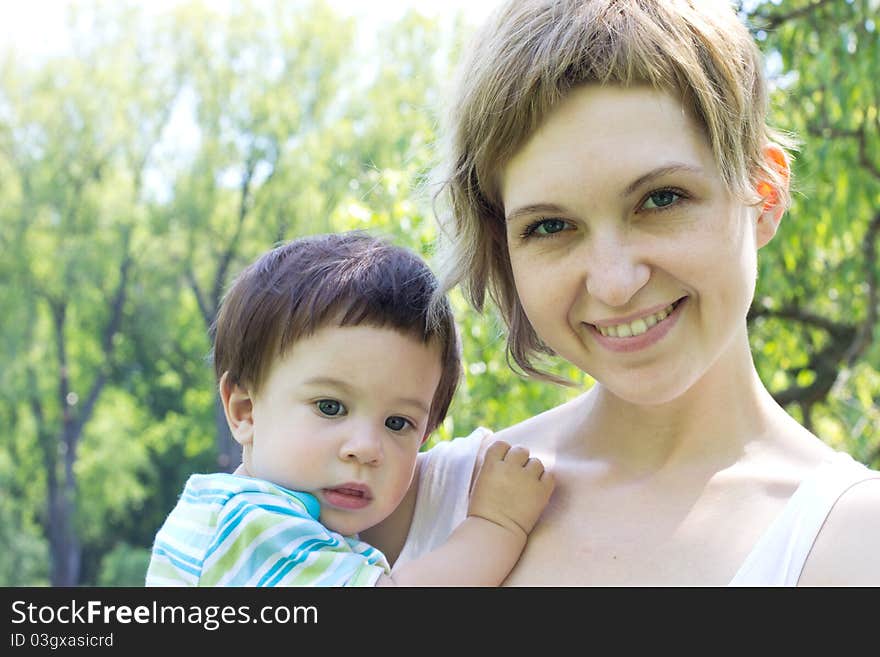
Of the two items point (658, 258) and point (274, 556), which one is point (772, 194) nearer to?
point (658, 258)

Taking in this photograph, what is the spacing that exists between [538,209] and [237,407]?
2.10 feet

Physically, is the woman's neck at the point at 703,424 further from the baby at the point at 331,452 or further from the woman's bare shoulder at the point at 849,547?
the woman's bare shoulder at the point at 849,547

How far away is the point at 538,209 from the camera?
1413 millimetres

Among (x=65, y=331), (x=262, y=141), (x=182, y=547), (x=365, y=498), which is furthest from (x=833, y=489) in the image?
(x=65, y=331)

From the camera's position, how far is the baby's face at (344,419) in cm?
162

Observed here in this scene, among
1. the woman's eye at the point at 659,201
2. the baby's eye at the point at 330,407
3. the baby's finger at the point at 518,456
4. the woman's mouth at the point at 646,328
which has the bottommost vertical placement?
the baby's finger at the point at 518,456

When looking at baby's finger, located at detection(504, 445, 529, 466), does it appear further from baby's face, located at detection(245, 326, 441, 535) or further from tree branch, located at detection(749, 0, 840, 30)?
tree branch, located at detection(749, 0, 840, 30)

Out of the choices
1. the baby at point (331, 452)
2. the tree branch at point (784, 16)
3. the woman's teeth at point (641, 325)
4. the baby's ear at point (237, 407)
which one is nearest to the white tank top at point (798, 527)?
the woman's teeth at point (641, 325)

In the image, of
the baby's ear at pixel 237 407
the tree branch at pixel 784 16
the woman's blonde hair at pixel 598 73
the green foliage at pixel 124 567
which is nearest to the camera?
the woman's blonde hair at pixel 598 73

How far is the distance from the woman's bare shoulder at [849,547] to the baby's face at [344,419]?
629 mm

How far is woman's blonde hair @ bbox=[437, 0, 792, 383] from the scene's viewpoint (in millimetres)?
1386

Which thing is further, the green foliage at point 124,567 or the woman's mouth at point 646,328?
the green foliage at point 124,567

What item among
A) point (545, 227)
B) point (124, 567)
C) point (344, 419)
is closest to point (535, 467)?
point (344, 419)

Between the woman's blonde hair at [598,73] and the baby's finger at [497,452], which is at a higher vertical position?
the woman's blonde hair at [598,73]
